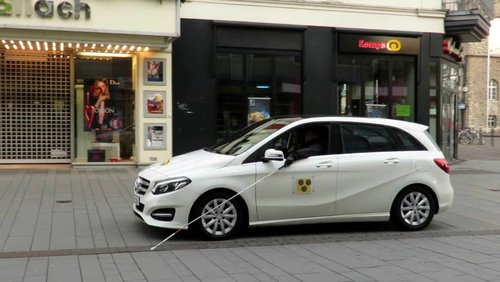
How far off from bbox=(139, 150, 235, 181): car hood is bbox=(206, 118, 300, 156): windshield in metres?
0.25

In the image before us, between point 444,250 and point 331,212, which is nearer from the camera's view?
point 444,250

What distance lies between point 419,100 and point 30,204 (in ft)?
40.3

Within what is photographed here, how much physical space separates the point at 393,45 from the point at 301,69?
119 inches

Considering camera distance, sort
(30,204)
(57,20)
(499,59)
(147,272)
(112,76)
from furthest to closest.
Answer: (499,59) < (112,76) < (57,20) < (30,204) < (147,272)

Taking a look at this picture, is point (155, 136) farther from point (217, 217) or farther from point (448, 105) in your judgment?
point (448, 105)

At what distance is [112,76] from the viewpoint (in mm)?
15453

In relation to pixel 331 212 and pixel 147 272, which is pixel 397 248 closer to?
pixel 331 212

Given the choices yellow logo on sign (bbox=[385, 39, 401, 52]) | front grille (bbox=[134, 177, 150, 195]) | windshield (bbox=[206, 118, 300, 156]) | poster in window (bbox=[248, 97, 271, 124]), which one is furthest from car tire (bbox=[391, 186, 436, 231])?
yellow logo on sign (bbox=[385, 39, 401, 52])

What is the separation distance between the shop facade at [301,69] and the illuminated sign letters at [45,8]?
300 cm

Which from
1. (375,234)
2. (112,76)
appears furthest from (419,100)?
(375,234)

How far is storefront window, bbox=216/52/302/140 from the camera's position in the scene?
630 inches

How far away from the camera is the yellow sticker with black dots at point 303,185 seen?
25.7ft

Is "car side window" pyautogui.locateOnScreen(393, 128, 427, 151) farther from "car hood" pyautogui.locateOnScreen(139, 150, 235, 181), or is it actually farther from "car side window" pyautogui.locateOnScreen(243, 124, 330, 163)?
"car hood" pyautogui.locateOnScreen(139, 150, 235, 181)

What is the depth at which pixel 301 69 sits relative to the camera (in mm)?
16609
